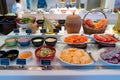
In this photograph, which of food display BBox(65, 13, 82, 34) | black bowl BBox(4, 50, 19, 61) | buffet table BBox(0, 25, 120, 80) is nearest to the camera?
buffet table BBox(0, 25, 120, 80)

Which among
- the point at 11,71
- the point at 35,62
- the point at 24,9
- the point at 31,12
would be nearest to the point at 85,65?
the point at 35,62

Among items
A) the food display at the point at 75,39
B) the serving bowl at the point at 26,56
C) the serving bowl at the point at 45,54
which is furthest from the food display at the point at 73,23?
the serving bowl at the point at 26,56

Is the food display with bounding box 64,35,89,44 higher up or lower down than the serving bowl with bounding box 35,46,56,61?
higher up

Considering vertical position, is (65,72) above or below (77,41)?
below

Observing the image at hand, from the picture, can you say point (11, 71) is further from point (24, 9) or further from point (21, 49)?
point (24, 9)

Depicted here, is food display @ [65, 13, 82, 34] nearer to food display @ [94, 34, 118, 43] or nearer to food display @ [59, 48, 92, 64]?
food display @ [94, 34, 118, 43]

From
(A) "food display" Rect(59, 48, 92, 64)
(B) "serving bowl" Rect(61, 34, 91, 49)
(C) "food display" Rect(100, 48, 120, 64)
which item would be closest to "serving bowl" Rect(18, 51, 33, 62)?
(A) "food display" Rect(59, 48, 92, 64)

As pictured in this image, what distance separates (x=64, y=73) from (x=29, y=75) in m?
0.22

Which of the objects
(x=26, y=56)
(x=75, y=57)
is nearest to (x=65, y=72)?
(x=75, y=57)

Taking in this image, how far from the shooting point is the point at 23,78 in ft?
3.11

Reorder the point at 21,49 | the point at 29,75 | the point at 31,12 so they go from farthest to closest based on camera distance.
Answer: the point at 31,12 < the point at 21,49 < the point at 29,75

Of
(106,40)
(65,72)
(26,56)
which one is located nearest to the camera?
(65,72)

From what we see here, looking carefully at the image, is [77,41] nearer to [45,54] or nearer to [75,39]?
[75,39]

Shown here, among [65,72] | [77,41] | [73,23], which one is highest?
[73,23]
